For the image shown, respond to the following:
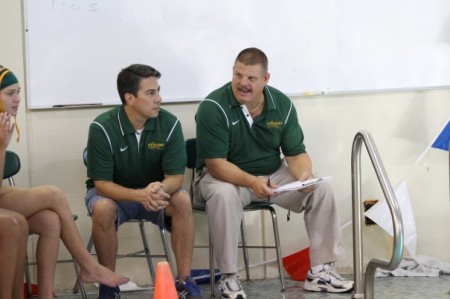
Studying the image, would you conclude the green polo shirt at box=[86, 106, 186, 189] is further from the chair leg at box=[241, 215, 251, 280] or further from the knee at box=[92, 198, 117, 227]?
the chair leg at box=[241, 215, 251, 280]

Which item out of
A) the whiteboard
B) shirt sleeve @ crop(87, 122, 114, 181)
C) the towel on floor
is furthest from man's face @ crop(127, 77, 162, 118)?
the towel on floor

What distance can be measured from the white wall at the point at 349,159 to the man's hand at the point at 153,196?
2.76 feet

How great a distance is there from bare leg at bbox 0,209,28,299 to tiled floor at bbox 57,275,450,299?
1.17 meters

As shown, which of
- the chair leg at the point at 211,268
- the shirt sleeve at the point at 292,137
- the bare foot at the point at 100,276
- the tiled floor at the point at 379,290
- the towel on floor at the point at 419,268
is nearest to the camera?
the bare foot at the point at 100,276

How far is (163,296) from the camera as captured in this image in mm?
3227

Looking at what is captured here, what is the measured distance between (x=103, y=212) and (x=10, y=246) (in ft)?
2.34

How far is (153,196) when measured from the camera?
4086 mm

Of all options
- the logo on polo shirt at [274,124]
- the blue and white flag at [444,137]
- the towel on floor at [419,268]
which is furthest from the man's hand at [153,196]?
the blue and white flag at [444,137]

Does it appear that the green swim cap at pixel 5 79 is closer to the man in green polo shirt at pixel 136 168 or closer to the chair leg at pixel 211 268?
the man in green polo shirt at pixel 136 168

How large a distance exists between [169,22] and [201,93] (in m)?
0.44

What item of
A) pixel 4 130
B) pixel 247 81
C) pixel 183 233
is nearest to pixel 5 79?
pixel 4 130

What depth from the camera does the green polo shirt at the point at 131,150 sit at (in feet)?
14.0

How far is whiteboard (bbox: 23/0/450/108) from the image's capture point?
4.76m

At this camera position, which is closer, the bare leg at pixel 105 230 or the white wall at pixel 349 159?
the bare leg at pixel 105 230
